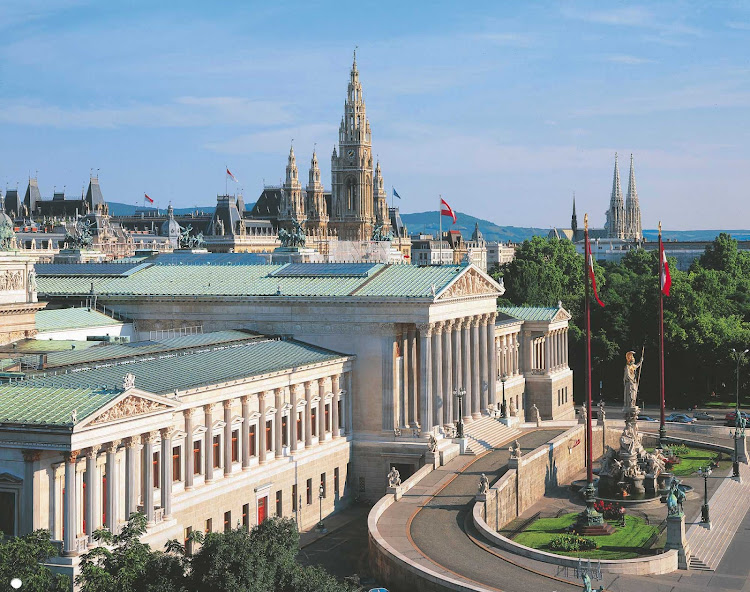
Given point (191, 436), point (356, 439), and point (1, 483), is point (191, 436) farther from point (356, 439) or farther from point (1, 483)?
point (356, 439)

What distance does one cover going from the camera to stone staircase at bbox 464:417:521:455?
83.8 m

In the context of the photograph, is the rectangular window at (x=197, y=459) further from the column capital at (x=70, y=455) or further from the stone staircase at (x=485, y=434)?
the stone staircase at (x=485, y=434)

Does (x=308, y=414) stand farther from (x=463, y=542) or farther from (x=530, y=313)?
(x=530, y=313)

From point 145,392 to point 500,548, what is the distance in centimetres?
2028

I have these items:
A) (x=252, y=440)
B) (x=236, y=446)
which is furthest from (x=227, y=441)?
(x=252, y=440)

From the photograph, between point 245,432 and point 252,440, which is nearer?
point 245,432

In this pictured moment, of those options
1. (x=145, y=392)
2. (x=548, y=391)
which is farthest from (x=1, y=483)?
(x=548, y=391)

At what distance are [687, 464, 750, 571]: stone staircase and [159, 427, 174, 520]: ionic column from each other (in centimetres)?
2834

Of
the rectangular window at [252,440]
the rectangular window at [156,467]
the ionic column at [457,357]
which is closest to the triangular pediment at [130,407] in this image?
the rectangular window at [156,467]

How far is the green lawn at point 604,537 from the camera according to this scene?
6291 cm

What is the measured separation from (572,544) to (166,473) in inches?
920

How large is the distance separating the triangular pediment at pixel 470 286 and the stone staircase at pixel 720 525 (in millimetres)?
22164

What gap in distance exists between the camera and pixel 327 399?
252 ft

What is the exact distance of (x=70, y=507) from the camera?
4828 cm
